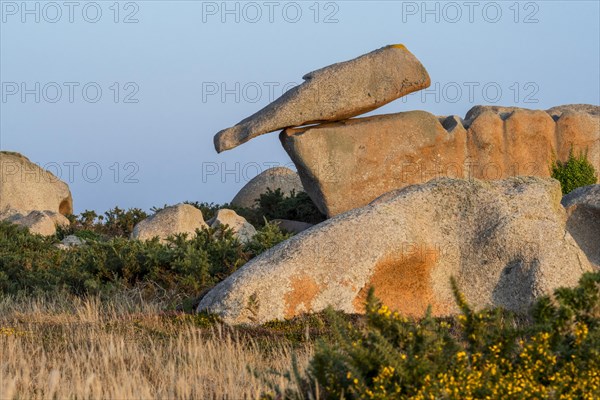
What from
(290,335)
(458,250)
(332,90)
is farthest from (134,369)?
(332,90)

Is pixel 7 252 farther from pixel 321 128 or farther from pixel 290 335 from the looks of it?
pixel 290 335

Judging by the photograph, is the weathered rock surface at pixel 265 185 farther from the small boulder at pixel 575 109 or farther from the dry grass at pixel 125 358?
the dry grass at pixel 125 358

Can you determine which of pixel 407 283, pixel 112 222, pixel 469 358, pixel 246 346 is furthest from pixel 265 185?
pixel 469 358

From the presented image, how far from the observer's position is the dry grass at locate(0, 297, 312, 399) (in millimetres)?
6520

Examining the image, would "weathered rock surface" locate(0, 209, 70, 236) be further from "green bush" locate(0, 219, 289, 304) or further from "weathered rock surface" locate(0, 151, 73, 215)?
"green bush" locate(0, 219, 289, 304)

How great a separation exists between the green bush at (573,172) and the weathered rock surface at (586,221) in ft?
35.1

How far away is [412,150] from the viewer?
24734 mm

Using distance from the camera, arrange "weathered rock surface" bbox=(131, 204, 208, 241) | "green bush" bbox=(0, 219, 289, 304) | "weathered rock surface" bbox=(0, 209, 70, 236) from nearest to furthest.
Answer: "green bush" bbox=(0, 219, 289, 304) → "weathered rock surface" bbox=(131, 204, 208, 241) → "weathered rock surface" bbox=(0, 209, 70, 236)

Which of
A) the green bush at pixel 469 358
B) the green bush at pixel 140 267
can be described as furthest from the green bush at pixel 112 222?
the green bush at pixel 469 358

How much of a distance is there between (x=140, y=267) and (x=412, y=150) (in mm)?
12199

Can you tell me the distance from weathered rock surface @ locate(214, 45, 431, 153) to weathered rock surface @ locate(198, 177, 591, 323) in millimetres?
12433

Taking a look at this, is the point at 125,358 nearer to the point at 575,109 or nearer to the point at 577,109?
the point at 575,109

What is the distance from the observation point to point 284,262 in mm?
10125

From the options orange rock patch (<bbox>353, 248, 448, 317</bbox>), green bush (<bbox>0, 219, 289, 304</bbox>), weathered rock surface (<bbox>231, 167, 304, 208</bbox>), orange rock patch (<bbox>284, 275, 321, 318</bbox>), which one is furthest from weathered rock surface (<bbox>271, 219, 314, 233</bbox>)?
orange rock patch (<bbox>284, 275, 321, 318</bbox>)
